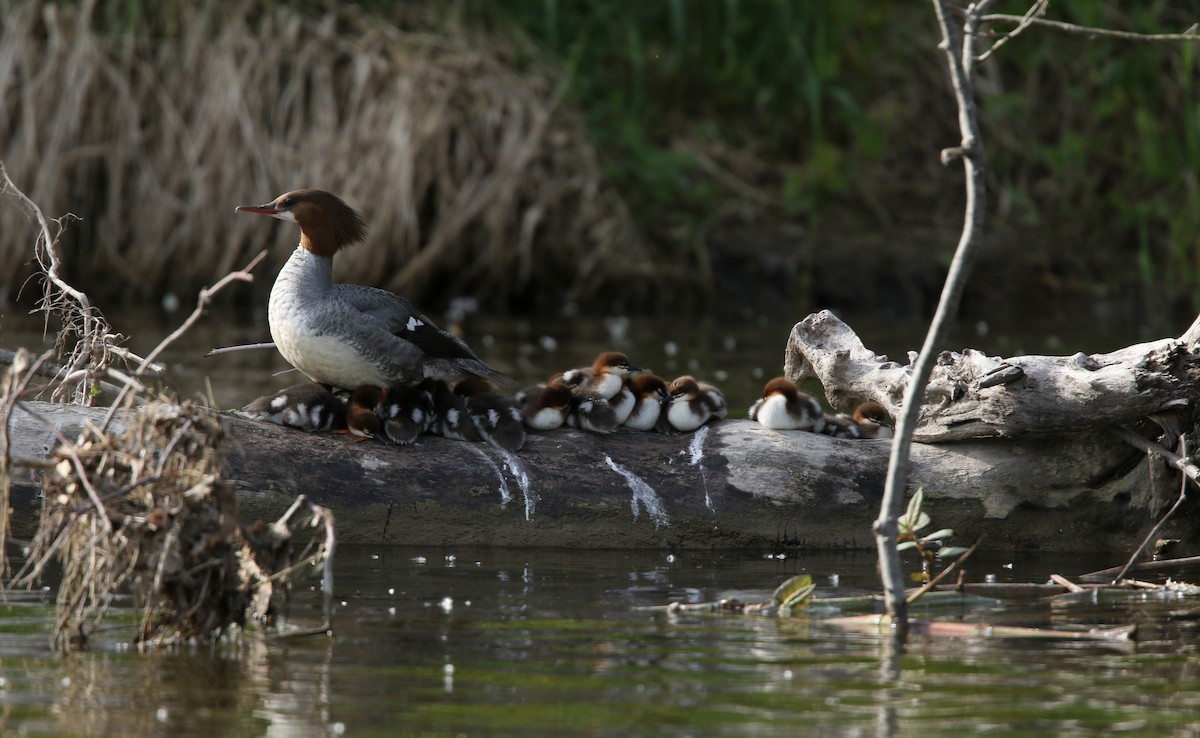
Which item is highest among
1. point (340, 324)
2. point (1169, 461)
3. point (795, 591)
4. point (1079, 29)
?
point (1079, 29)

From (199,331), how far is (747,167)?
6.16m

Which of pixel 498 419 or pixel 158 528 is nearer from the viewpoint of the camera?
pixel 158 528

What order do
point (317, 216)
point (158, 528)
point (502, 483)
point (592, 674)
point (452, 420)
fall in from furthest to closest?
point (317, 216) → point (452, 420) → point (502, 483) → point (158, 528) → point (592, 674)

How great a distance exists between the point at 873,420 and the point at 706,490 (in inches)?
34.0

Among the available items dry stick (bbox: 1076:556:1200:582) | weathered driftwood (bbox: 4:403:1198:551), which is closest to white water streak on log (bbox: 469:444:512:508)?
weathered driftwood (bbox: 4:403:1198:551)

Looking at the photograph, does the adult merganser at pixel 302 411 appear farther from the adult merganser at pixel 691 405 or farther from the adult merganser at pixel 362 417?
the adult merganser at pixel 691 405

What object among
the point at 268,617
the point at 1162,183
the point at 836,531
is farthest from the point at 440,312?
the point at 268,617

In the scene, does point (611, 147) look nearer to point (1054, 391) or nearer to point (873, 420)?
point (873, 420)

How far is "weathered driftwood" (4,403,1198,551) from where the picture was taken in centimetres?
533

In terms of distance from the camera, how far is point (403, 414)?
541 centimetres

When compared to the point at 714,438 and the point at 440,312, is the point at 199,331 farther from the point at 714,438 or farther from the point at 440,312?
the point at 714,438

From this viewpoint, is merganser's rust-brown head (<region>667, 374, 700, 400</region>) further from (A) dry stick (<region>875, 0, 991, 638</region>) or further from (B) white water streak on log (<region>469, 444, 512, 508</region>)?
(A) dry stick (<region>875, 0, 991, 638</region>)

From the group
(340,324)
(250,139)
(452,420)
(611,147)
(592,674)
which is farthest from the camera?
(611,147)

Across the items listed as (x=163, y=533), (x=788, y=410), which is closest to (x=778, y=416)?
(x=788, y=410)
